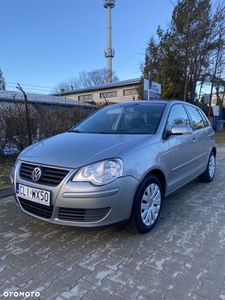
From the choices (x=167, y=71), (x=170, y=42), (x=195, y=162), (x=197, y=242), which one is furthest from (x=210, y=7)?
(x=197, y=242)

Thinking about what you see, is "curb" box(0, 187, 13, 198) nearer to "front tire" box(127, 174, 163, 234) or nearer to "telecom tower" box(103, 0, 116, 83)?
"front tire" box(127, 174, 163, 234)

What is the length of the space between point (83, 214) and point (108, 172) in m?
0.47

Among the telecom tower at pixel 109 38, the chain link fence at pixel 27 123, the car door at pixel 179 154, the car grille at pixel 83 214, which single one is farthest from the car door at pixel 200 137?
the telecom tower at pixel 109 38

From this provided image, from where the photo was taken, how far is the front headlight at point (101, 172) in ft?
7.07

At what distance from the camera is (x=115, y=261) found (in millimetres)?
2180

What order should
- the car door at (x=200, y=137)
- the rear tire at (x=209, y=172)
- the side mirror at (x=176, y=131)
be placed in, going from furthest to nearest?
the rear tire at (x=209, y=172) < the car door at (x=200, y=137) < the side mirror at (x=176, y=131)

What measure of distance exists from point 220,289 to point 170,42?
16514mm

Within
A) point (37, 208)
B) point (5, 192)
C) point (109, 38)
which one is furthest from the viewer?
point (109, 38)

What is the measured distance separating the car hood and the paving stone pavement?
2.93ft

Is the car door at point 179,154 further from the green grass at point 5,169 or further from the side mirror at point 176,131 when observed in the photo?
the green grass at point 5,169

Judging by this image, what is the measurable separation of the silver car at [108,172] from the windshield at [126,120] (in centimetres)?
1

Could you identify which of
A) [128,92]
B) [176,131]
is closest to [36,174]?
[176,131]

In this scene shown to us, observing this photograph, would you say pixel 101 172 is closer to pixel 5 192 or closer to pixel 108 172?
pixel 108 172

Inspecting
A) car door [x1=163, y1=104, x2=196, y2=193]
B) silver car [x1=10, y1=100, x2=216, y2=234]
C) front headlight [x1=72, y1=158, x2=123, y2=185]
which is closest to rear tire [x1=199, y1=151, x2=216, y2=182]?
car door [x1=163, y1=104, x2=196, y2=193]
